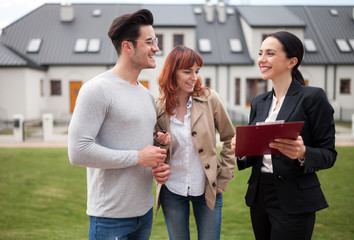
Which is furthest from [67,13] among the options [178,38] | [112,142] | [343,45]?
[112,142]

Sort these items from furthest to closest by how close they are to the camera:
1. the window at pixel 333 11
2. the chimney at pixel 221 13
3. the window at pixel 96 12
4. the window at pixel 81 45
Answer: the window at pixel 333 11, the chimney at pixel 221 13, the window at pixel 96 12, the window at pixel 81 45

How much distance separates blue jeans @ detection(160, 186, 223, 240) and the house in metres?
20.3

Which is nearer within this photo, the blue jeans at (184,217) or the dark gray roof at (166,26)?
the blue jeans at (184,217)

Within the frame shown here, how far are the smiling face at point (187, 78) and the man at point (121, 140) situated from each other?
51cm

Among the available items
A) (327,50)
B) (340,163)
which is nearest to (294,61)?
(340,163)

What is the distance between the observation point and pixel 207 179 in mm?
2971

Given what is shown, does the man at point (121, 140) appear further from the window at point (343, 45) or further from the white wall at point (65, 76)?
the window at point (343, 45)

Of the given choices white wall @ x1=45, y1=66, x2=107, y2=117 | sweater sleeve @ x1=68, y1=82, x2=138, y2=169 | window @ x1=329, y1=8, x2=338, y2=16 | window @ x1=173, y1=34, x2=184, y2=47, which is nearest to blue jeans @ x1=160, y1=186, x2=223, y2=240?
sweater sleeve @ x1=68, y1=82, x2=138, y2=169

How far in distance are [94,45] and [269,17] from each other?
13588 mm

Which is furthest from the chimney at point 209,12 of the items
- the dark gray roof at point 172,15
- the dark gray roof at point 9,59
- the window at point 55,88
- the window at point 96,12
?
the dark gray roof at point 9,59

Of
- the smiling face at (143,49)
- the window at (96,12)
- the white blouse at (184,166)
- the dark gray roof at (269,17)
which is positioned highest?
the window at (96,12)

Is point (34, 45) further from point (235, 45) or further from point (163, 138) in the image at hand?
point (163, 138)

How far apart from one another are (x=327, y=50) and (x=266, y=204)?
25.4 metres

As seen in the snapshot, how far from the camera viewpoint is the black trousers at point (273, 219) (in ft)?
7.91
